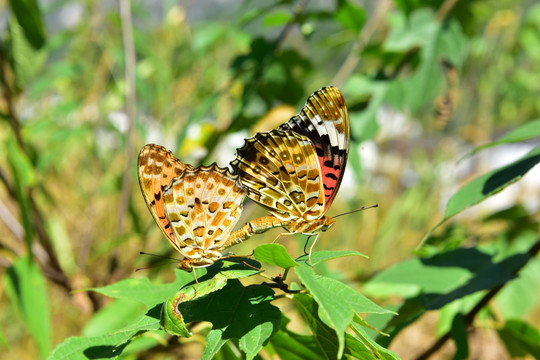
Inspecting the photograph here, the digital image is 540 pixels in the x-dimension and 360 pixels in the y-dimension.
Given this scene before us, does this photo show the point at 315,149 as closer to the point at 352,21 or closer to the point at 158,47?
the point at 352,21

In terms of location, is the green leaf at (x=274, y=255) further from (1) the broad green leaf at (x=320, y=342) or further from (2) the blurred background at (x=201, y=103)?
(2) the blurred background at (x=201, y=103)

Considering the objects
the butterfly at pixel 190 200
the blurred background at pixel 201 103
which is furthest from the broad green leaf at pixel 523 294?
the butterfly at pixel 190 200

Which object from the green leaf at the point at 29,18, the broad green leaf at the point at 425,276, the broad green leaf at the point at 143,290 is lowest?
the broad green leaf at the point at 425,276

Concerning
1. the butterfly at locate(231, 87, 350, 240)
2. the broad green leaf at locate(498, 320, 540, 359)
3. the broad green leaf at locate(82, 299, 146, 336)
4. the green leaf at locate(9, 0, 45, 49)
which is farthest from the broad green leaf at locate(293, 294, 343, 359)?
the green leaf at locate(9, 0, 45, 49)

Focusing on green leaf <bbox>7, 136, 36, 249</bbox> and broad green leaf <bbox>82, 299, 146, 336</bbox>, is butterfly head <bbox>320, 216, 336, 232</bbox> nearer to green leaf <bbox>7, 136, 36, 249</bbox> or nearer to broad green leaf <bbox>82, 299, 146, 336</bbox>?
broad green leaf <bbox>82, 299, 146, 336</bbox>

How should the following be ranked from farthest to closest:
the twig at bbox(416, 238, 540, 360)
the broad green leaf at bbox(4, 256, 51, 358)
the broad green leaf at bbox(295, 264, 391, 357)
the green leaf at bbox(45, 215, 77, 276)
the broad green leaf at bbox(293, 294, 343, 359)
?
the green leaf at bbox(45, 215, 77, 276) < the broad green leaf at bbox(4, 256, 51, 358) < the twig at bbox(416, 238, 540, 360) < the broad green leaf at bbox(293, 294, 343, 359) < the broad green leaf at bbox(295, 264, 391, 357)

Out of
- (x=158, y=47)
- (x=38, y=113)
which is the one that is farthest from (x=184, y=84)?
(x=38, y=113)
